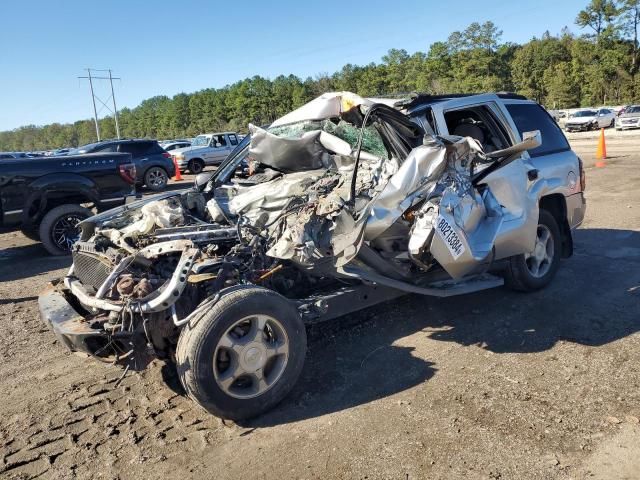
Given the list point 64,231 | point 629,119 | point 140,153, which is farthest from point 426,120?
point 629,119

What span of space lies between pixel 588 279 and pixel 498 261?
1566 mm

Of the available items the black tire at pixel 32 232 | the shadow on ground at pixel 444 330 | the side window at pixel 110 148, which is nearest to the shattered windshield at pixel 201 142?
the side window at pixel 110 148

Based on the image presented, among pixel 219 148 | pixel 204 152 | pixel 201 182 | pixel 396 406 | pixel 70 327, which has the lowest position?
pixel 396 406

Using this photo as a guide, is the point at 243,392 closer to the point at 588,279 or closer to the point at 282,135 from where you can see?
the point at 282,135

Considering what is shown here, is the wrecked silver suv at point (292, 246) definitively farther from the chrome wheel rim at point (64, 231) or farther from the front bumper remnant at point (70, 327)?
the chrome wheel rim at point (64, 231)

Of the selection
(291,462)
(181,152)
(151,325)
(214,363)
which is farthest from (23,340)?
(181,152)

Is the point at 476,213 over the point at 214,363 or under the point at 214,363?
over

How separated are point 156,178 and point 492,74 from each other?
45.1 meters

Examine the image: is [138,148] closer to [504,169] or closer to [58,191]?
[58,191]

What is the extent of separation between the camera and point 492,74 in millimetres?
53250

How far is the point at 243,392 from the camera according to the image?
3322mm

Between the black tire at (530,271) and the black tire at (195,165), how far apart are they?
20510mm

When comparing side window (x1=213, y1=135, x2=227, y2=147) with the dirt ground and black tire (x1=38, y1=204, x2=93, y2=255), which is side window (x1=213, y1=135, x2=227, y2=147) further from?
the dirt ground

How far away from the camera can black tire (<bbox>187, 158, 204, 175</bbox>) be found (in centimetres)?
2389
